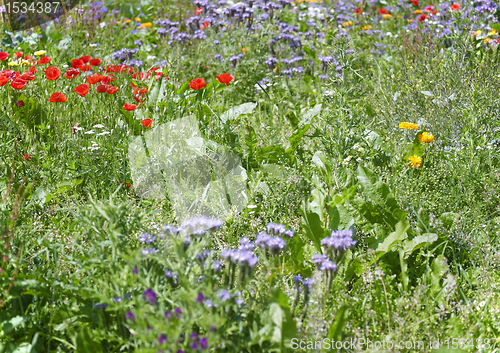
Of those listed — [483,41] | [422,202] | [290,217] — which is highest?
[483,41]

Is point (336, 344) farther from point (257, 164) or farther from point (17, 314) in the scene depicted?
point (257, 164)


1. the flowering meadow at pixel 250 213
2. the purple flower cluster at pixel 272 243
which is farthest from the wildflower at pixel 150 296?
the purple flower cluster at pixel 272 243

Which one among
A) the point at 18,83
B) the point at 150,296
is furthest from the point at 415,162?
the point at 18,83

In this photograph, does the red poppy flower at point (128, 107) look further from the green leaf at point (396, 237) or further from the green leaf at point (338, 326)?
the green leaf at point (338, 326)

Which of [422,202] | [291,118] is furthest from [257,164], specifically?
[422,202]

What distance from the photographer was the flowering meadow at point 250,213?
5.06 feet

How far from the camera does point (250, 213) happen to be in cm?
253

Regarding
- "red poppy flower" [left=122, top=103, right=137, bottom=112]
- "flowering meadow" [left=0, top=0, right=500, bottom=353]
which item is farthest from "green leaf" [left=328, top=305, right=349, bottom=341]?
"red poppy flower" [left=122, top=103, right=137, bottom=112]

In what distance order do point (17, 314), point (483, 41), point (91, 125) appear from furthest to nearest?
point (483, 41), point (91, 125), point (17, 314)

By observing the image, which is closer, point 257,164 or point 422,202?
point 422,202

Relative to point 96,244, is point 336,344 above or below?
below

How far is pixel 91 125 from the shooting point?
3.09 meters

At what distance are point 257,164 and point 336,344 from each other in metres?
1.55

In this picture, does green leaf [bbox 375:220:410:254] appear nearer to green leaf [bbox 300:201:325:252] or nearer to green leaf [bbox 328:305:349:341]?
green leaf [bbox 300:201:325:252]
